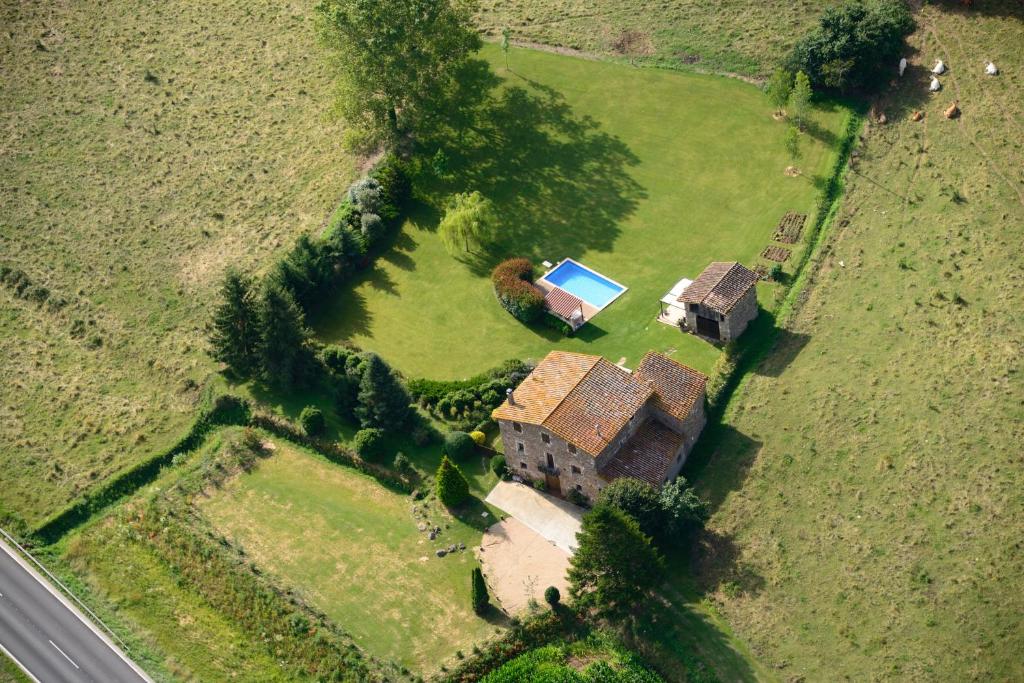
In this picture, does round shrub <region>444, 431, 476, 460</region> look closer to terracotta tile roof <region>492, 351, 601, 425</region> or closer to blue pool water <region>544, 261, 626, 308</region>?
terracotta tile roof <region>492, 351, 601, 425</region>

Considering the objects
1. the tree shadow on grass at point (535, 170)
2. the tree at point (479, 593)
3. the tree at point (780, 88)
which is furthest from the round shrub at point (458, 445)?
the tree at point (780, 88)

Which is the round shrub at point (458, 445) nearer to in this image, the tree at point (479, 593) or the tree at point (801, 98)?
the tree at point (479, 593)

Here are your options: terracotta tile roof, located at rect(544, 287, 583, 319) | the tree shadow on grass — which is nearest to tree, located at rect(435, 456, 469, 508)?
terracotta tile roof, located at rect(544, 287, 583, 319)

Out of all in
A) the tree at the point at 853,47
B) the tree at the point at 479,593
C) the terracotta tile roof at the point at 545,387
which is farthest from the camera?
the tree at the point at 853,47

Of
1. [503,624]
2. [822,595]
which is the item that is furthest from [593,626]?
[822,595]

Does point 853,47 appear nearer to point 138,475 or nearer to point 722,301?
point 722,301

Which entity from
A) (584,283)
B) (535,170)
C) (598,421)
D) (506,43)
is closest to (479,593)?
(598,421)
